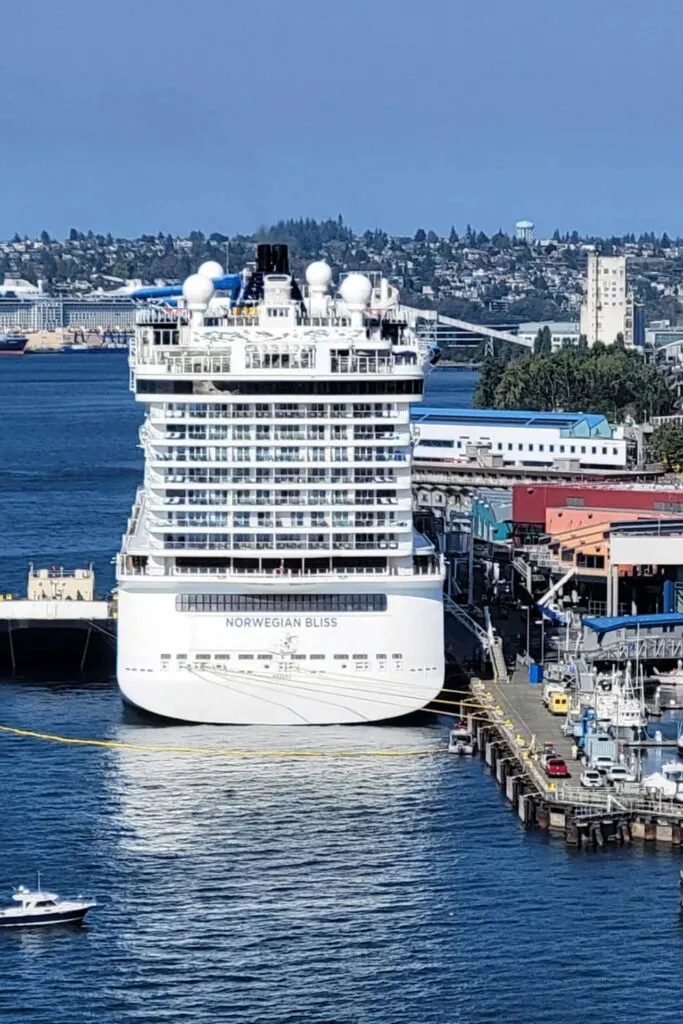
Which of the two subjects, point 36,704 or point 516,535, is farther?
point 516,535

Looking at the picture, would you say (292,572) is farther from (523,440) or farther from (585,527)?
(523,440)

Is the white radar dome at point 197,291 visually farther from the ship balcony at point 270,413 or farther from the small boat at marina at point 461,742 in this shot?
the small boat at marina at point 461,742

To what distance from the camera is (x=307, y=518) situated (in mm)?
57656

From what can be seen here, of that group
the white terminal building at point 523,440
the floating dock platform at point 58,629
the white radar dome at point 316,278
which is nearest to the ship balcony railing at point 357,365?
the white radar dome at point 316,278

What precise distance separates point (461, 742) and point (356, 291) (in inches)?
428

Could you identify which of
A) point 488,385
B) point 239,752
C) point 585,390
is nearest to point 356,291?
point 239,752

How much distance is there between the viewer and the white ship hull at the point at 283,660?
2229 inches

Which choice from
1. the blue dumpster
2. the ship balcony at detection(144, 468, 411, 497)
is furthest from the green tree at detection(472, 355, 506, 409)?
the ship balcony at detection(144, 468, 411, 497)

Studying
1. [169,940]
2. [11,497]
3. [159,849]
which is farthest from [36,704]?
[11,497]

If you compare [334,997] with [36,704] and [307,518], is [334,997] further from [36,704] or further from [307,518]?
[36,704]

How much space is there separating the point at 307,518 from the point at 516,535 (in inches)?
859

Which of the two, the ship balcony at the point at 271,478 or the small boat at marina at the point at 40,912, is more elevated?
the ship balcony at the point at 271,478

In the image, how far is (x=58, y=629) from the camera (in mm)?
68438

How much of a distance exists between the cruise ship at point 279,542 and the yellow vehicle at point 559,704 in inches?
96.8
